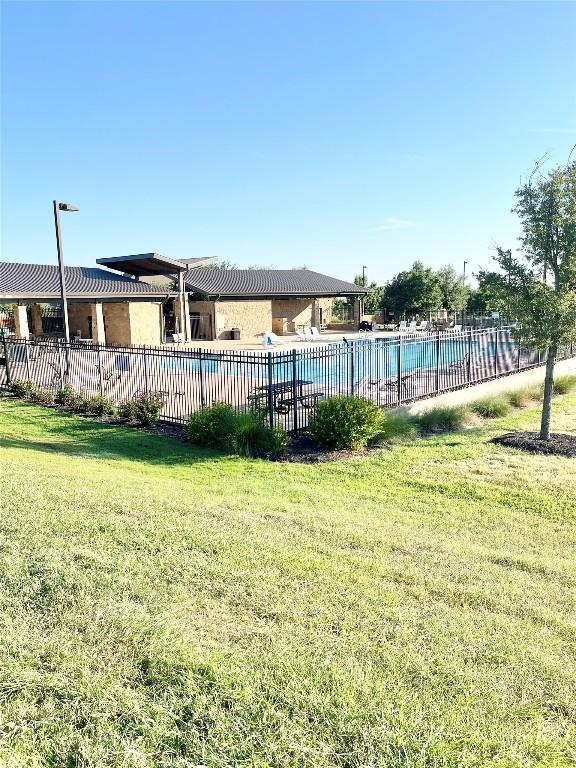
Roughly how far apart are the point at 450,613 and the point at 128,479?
470 cm

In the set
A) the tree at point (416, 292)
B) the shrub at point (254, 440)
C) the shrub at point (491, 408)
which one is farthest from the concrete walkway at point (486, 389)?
the tree at point (416, 292)

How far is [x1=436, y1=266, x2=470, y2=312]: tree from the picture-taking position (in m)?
51.2

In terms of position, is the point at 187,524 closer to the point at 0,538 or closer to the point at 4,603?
the point at 0,538

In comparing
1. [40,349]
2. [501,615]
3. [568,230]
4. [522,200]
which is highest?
[522,200]

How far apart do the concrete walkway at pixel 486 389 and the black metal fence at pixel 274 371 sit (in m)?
0.42

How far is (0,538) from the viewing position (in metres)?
4.27

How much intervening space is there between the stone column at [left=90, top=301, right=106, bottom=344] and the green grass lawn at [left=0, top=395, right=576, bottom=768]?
2487 centimetres

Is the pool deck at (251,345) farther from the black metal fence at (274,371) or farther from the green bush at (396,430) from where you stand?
the green bush at (396,430)

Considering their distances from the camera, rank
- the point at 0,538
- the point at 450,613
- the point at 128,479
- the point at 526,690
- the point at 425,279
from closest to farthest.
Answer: the point at 526,690, the point at 450,613, the point at 0,538, the point at 128,479, the point at 425,279

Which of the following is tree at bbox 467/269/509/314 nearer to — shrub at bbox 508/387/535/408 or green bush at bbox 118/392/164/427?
shrub at bbox 508/387/535/408

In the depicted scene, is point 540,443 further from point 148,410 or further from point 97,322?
→ point 97,322

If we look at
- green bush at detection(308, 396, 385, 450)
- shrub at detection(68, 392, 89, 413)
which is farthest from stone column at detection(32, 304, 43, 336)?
green bush at detection(308, 396, 385, 450)

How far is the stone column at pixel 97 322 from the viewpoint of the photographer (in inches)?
1180

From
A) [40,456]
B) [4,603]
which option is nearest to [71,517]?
[4,603]
